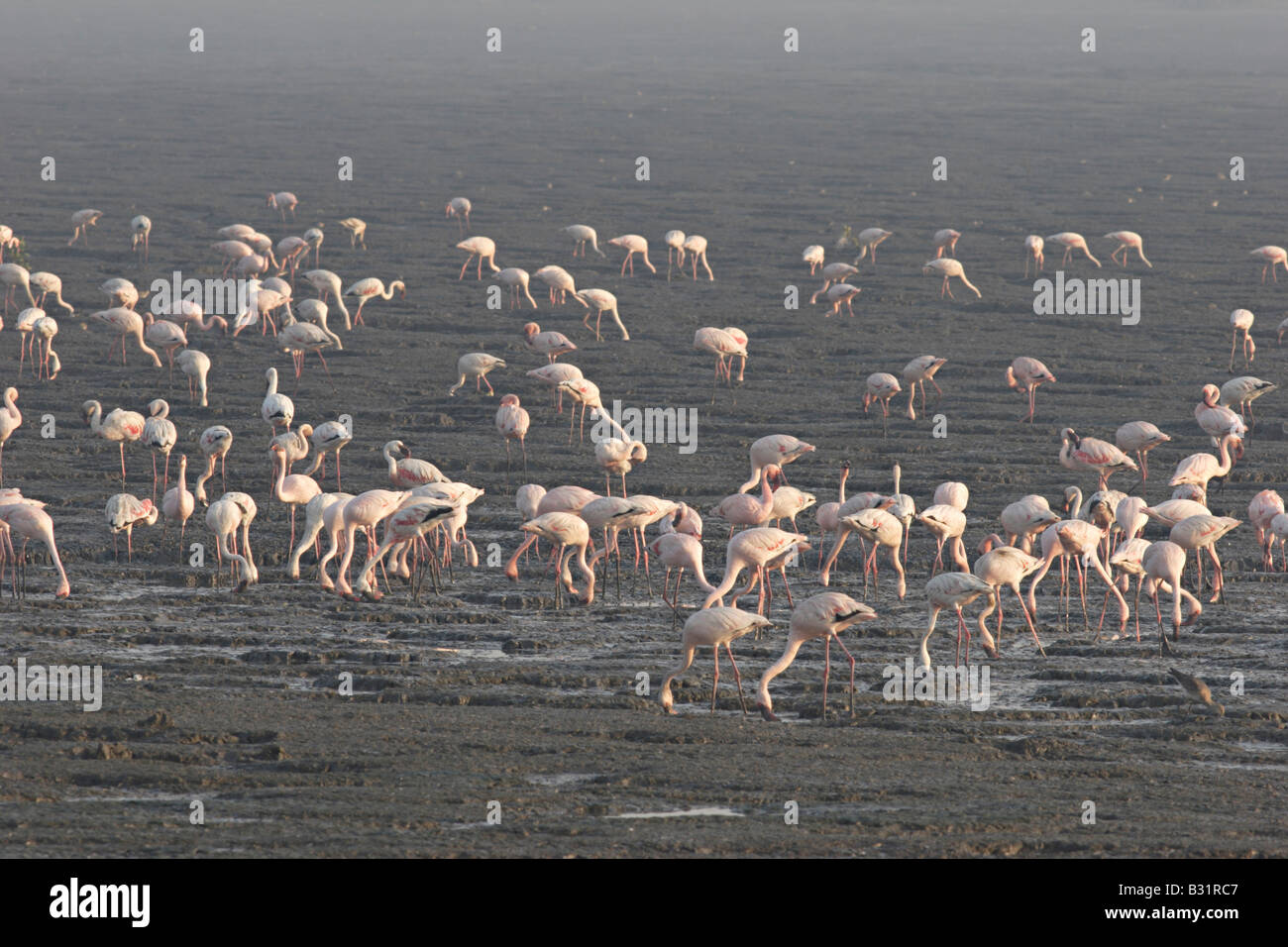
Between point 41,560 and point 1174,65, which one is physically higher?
point 1174,65

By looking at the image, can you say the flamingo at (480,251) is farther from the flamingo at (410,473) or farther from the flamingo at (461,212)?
the flamingo at (410,473)

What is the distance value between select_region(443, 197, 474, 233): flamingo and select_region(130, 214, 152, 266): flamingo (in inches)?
165

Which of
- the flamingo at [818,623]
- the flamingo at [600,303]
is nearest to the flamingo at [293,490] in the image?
the flamingo at [818,623]

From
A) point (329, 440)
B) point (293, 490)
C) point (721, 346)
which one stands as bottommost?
point (293, 490)

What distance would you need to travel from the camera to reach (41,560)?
39.0ft

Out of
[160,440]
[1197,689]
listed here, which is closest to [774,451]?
[1197,689]

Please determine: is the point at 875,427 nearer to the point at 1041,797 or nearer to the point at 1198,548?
the point at 1198,548

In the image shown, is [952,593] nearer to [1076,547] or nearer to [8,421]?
[1076,547]

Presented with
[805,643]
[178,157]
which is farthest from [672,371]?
[178,157]

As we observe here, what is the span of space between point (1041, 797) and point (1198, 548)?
402cm

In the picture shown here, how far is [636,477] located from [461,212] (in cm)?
1205

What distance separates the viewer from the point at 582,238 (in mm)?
23141

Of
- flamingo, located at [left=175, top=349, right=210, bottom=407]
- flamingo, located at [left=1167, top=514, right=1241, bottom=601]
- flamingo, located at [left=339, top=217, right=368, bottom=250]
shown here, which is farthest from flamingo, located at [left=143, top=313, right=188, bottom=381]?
flamingo, located at [left=1167, top=514, right=1241, bottom=601]

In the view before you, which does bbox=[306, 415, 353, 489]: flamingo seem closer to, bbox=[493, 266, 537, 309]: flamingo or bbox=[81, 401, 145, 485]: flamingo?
bbox=[81, 401, 145, 485]: flamingo
